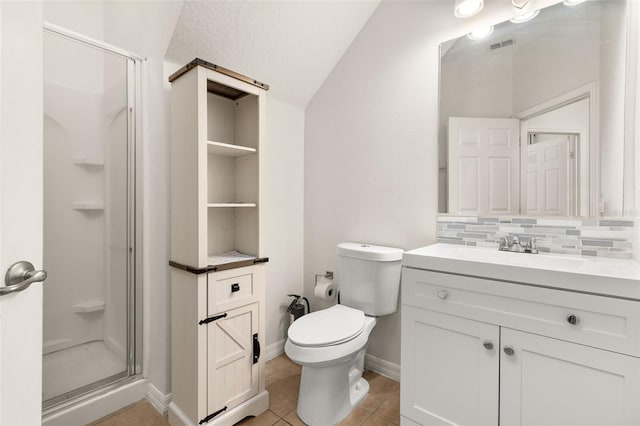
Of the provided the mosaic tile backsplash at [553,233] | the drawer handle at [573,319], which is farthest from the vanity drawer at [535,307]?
the mosaic tile backsplash at [553,233]

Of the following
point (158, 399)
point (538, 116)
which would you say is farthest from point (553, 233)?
point (158, 399)

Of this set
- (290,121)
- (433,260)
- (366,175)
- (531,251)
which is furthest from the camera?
(290,121)

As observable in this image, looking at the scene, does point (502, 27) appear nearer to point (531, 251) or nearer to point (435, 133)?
point (435, 133)

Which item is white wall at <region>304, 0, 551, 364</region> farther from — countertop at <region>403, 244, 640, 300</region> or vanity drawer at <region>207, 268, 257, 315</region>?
vanity drawer at <region>207, 268, 257, 315</region>

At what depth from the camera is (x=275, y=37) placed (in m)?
1.85

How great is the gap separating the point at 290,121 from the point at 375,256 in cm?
125

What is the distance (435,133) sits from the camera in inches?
69.7

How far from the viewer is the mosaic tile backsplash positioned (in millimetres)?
1292

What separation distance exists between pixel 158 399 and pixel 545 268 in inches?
78.6

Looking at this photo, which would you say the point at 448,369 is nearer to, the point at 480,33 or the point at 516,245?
the point at 516,245

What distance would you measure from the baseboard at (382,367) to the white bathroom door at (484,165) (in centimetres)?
108

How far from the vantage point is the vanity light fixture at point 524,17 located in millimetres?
1486

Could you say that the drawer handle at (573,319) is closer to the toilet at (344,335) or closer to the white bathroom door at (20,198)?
the toilet at (344,335)

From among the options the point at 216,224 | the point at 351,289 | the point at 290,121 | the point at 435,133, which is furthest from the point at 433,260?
the point at 290,121
